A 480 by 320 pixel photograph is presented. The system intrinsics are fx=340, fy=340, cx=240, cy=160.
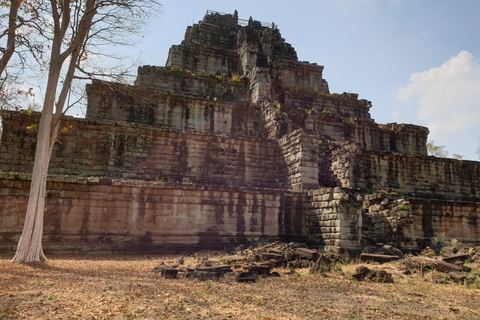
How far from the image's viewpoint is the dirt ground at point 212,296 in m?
5.62

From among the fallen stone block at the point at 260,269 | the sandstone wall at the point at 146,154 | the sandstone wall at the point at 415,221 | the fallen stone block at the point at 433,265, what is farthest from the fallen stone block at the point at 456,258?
the sandstone wall at the point at 146,154

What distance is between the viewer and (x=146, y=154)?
1712cm

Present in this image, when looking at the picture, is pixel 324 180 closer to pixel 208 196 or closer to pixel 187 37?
pixel 208 196

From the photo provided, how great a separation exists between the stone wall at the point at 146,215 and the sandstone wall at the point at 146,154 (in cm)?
338

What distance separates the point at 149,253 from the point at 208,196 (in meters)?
3.11

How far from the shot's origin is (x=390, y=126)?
2625 centimetres

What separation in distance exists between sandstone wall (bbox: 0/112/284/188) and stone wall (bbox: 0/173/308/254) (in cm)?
338

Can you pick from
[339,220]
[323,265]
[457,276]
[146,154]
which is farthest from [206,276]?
[146,154]

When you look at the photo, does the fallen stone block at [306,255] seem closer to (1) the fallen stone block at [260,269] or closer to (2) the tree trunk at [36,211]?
(1) the fallen stone block at [260,269]

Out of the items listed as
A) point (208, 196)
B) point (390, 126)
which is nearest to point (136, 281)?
point (208, 196)

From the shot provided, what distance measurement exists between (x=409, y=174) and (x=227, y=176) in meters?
11.2

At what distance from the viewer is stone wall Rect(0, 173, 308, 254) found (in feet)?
39.0

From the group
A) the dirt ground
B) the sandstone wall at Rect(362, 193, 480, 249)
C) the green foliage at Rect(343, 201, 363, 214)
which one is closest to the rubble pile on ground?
the dirt ground

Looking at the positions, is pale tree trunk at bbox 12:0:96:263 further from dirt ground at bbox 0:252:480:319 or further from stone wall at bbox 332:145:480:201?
stone wall at bbox 332:145:480:201
